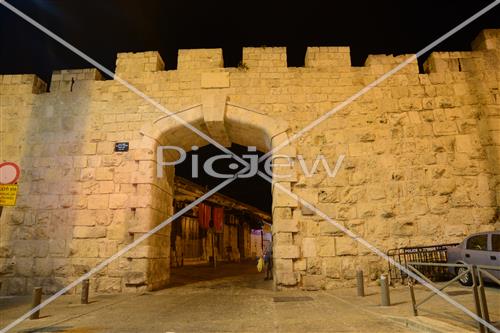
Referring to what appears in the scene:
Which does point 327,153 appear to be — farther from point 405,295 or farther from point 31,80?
point 31,80

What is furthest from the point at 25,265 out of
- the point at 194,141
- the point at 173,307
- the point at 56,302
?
the point at 194,141

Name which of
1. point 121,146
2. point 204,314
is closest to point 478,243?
point 204,314

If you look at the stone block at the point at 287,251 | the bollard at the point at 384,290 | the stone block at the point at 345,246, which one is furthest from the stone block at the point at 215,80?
the bollard at the point at 384,290

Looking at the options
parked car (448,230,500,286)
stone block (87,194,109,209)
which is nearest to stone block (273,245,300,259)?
parked car (448,230,500,286)

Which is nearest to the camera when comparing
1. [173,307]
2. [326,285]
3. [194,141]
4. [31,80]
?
[173,307]

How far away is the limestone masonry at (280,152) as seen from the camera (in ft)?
21.1

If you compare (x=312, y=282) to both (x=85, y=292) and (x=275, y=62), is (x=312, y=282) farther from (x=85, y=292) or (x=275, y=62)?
(x=275, y=62)

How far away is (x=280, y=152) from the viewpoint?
6840 mm

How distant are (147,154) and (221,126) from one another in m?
1.76

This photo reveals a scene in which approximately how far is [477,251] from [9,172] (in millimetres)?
8326

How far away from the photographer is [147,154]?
7.06 m

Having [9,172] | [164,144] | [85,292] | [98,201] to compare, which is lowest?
[85,292]

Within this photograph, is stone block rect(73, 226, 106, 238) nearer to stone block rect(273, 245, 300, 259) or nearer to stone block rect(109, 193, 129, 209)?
stone block rect(109, 193, 129, 209)

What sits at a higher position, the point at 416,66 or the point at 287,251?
the point at 416,66
